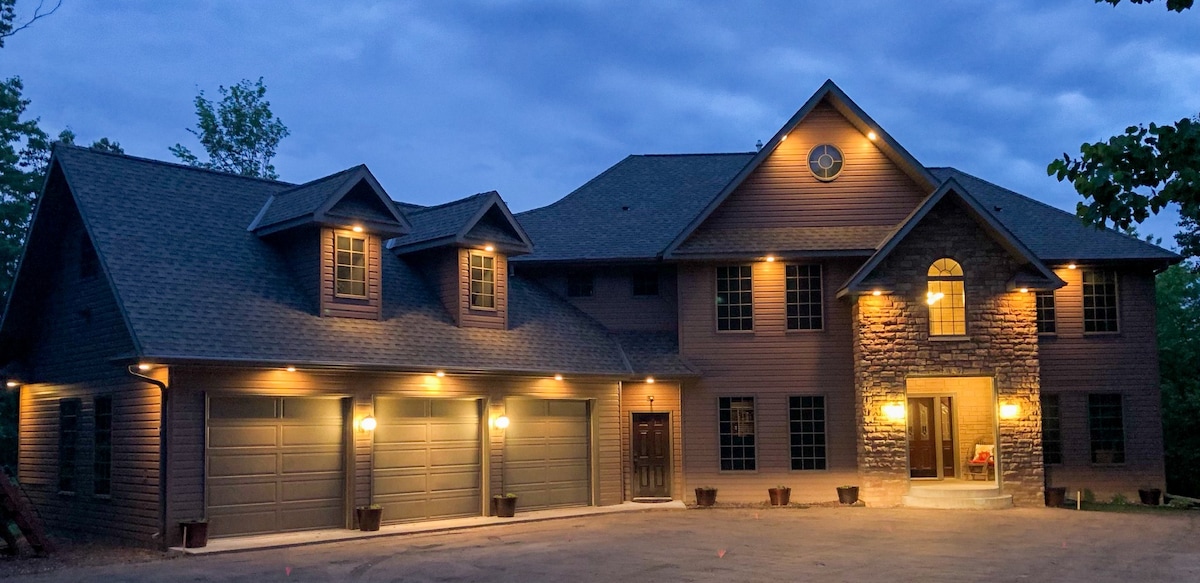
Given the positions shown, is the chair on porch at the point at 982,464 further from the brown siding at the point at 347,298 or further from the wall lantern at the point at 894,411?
the brown siding at the point at 347,298

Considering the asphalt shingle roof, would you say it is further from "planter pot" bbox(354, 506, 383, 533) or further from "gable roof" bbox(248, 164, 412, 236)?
"planter pot" bbox(354, 506, 383, 533)

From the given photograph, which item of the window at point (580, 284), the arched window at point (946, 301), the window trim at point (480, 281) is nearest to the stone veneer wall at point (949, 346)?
the arched window at point (946, 301)

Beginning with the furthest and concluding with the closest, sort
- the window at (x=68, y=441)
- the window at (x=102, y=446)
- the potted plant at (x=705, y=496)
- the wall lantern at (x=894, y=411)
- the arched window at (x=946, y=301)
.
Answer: the potted plant at (x=705, y=496) → the arched window at (x=946, y=301) → the wall lantern at (x=894, y=411) → the window at (x=68, y=441) → the window at (x=102, y=446)

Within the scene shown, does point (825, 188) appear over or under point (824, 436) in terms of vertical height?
over

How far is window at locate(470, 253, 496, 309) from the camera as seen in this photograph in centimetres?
2077

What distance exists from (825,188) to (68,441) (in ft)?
50.4

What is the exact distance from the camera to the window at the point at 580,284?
24.2 meters

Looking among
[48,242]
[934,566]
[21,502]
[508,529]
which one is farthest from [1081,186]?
[48,242]

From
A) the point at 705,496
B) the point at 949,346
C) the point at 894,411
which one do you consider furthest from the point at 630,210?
the point at 949,346

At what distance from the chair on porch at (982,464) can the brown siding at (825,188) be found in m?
5.51

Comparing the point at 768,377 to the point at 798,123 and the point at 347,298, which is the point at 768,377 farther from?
the point at 347,298

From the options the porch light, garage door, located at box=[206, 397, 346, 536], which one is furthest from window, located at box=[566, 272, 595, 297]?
the porch light

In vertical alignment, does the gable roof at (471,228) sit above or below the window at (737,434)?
above

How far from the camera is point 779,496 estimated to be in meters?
21.9
